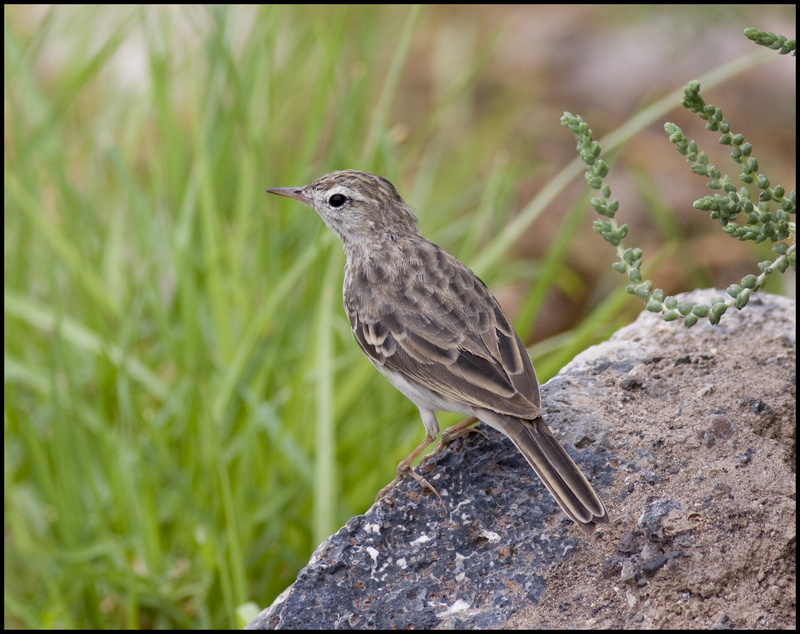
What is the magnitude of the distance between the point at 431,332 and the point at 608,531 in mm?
968

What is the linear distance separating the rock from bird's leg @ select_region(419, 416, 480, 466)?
0.10 feet

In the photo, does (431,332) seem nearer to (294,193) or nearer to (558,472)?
(558,472)

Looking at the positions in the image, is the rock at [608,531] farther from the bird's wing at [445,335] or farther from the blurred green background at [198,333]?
the blurred green background at [198,333]

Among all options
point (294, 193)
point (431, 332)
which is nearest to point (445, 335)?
point (431, 332)

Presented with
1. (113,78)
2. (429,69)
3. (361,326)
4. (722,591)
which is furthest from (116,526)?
(429,69)

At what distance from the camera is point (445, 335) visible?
3.14m

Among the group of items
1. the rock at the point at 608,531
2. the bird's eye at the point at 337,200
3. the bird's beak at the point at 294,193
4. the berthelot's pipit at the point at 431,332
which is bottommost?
the rock at the point at 608,531

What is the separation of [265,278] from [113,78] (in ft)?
9.97

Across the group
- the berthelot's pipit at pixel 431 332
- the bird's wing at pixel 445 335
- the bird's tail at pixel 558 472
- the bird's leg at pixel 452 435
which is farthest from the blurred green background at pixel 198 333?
the bird's tail at pixel 558 472

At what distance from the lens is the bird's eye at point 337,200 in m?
3.71

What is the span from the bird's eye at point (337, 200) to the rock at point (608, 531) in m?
1.17

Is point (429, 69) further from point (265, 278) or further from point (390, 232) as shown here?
point (390, 232)

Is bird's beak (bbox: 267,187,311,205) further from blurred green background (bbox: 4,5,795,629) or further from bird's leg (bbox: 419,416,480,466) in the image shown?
bird's leg (bbox: 419,416,480,466)

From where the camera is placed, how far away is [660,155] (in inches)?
344
